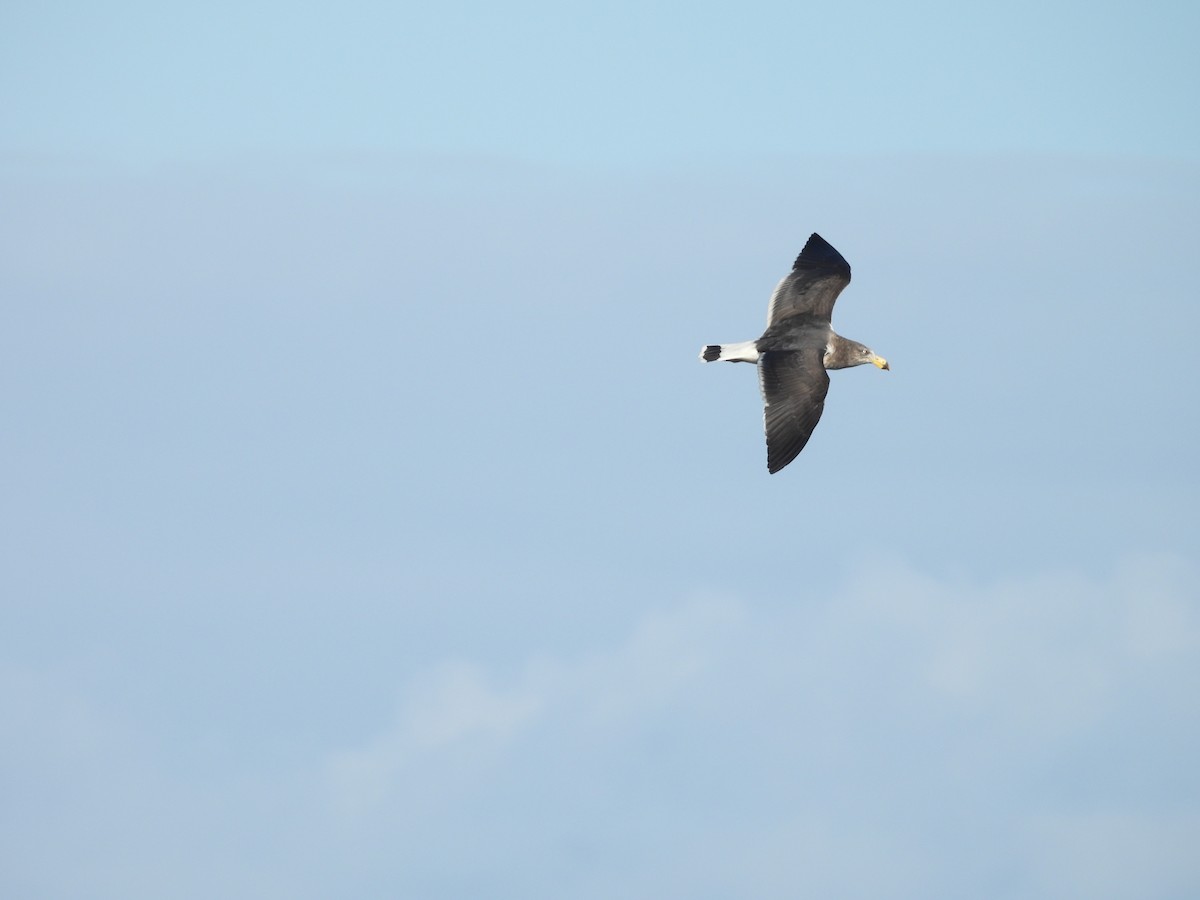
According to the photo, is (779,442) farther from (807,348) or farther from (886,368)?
(886,368)

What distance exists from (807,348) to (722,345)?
2.16 metres

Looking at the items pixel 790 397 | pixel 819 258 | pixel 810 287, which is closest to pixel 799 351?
pixel 790 397

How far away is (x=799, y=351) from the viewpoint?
43312 millimetres

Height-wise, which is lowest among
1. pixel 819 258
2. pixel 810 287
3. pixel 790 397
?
pixel 790 397

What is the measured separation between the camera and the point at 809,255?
44656 mm

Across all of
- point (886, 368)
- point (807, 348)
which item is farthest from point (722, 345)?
point (886, 368)

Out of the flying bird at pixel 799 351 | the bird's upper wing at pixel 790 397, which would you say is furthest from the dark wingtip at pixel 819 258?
the bird's upper wing at pixel 790 397

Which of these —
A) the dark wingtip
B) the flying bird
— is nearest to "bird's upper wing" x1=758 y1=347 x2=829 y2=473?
the flying bird

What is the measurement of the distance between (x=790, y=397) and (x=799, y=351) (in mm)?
1570

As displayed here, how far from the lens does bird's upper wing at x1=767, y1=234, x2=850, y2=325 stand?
44.4 meters

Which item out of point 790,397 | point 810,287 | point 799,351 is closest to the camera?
point 790,397

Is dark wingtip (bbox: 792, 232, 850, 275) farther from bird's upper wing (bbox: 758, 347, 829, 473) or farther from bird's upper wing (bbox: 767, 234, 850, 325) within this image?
bird's upper wing (bbox: 758, 347, 829, 473)

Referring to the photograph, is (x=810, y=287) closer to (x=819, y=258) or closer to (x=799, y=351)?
(x=819, y=258)

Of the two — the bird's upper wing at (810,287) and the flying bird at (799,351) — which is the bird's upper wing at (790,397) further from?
the bird's upper wing at (810,287)
